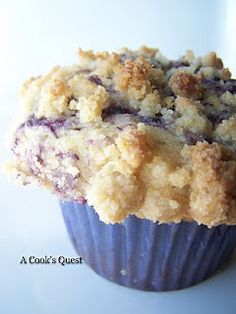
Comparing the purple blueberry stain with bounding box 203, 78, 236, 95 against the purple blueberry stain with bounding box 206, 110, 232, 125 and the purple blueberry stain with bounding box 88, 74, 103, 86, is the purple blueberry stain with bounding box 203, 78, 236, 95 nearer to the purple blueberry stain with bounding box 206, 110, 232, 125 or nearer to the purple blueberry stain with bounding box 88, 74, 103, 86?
the purple blueberry stain with bounding box 206, 110, 232, 125

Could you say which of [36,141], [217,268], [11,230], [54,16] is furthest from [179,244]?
[54,16]

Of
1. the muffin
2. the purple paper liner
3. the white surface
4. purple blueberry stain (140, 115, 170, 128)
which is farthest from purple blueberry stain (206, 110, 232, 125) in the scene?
the white surface

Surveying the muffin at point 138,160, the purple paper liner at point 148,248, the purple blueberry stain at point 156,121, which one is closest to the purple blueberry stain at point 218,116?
the muffin at point 138,160

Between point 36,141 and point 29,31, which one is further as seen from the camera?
point 29,31

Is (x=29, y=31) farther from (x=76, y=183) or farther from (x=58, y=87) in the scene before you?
(x=76, y=183)

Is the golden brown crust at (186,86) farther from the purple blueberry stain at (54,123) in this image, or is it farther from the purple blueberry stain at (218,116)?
the purple blueberry stain at (54,123)

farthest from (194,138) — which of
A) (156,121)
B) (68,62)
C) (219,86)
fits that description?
(68,62)

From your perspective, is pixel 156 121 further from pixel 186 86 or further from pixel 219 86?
pixel 219 86
